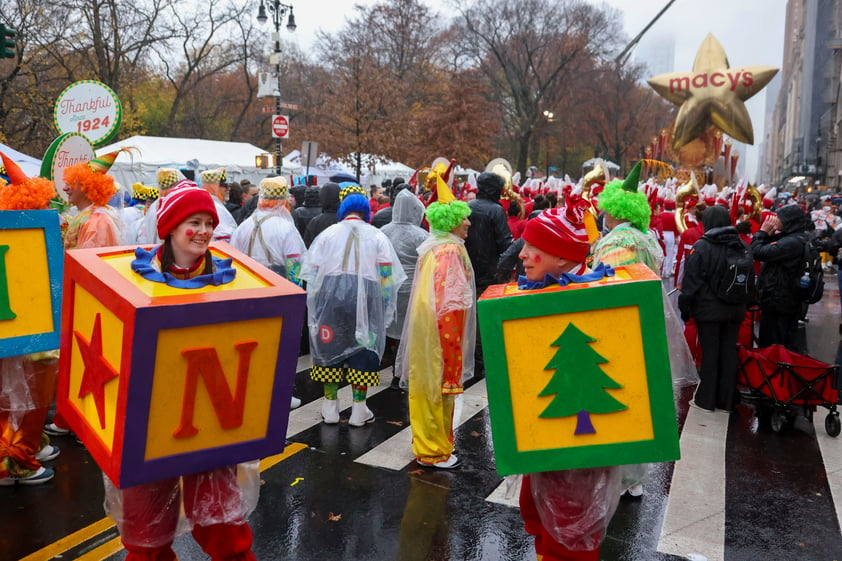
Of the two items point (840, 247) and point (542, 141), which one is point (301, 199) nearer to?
point (840, 247)

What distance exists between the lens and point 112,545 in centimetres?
385

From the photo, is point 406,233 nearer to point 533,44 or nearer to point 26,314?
point 26,314

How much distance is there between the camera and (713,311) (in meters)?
6.37

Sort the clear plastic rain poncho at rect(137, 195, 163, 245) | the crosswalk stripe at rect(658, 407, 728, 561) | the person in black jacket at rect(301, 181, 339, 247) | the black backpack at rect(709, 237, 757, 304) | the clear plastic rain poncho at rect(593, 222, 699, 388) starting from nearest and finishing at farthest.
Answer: the crosswalk stripe at rect(658, 407, 728, 561)
the clear plastic rain poncho at rect(593, 222, 699, 388)
the black backpack at rect(709, 237, 757, 304)
the clear plastic rain poncho at rect(137, 195, 163, 245)
the person in black jacket at rect(301, 181, 339, 247)

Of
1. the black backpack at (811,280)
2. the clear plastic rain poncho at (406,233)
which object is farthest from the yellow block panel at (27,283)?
the black backpack at (811,280)

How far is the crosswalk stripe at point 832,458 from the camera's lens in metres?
4.74

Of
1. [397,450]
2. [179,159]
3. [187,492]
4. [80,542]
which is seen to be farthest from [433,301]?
[179,159]

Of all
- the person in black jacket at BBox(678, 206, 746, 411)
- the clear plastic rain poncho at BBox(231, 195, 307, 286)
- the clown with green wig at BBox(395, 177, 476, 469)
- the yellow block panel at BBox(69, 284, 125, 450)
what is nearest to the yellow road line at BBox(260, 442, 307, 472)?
the clown with green wig at BBox(395, 177, 476, 469)

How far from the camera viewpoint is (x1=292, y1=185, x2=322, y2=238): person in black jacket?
961 cm

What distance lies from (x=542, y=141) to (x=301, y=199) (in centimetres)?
4097

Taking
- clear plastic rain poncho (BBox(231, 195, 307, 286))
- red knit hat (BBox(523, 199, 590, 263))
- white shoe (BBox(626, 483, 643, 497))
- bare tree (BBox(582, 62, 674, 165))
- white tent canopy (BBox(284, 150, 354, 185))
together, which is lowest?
white shoe (BBox(626, 483, 643, 497))

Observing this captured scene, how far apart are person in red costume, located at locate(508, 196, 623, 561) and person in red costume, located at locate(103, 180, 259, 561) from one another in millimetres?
1247

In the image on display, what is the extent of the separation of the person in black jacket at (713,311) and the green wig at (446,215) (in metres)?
2.71

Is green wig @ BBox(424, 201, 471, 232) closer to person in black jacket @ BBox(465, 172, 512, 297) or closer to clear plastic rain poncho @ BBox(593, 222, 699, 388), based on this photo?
clear plastic rain poncho @ BBox(593, 222, 699, 388)
